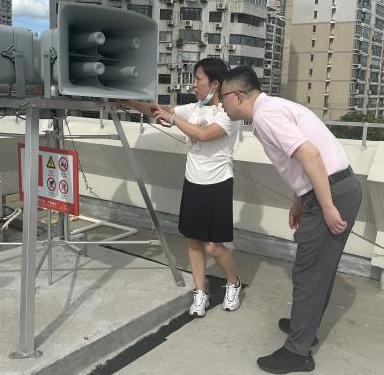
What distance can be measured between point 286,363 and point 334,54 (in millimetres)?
81999

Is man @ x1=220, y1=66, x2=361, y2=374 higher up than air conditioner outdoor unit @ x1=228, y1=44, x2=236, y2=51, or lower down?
lower down

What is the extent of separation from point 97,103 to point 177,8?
5740 cm

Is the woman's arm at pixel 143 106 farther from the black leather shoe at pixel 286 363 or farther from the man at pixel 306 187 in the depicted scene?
the black leather shoe at pixel 286 363

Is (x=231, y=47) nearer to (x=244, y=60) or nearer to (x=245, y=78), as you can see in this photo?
(x=244, y=60)

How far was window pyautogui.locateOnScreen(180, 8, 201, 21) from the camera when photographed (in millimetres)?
57406

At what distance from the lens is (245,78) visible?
277cm

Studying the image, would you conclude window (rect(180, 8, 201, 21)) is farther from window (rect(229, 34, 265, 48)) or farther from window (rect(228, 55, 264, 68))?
window (rect(228, 55, 264, 68))

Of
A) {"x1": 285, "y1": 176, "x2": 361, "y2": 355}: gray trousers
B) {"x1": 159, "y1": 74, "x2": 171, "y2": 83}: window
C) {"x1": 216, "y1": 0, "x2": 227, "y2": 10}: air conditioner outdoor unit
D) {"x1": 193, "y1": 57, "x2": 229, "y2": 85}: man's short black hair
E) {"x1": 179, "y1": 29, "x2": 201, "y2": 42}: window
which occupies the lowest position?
{"x1": 285, "y1": 176, "x2": 361, "y2": 355}: gray trousers

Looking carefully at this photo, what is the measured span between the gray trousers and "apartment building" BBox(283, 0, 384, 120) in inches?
3003

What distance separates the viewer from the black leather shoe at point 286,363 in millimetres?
2793

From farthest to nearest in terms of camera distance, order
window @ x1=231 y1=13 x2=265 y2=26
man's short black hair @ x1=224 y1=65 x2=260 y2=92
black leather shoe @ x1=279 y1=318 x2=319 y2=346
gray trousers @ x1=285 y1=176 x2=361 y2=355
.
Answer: window @ x1=231 y1=13 x2=265 y2=26
black leather shoe @ x1=279 y1=318 x2=319 y2=346
man's short black hair @ x1=224 y1=65 x2=260 y2=92
gray trousers @ x1=285 y1=176 x2=361 y2=355

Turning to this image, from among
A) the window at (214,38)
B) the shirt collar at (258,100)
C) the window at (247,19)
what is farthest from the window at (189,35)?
the shirt collar at (258,100)

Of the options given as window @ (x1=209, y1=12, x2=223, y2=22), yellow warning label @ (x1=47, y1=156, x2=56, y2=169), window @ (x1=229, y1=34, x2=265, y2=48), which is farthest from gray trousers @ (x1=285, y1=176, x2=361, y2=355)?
→ window @ (x1=209, y1=12, x2=223, y2=22)

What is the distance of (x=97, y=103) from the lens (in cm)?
311
